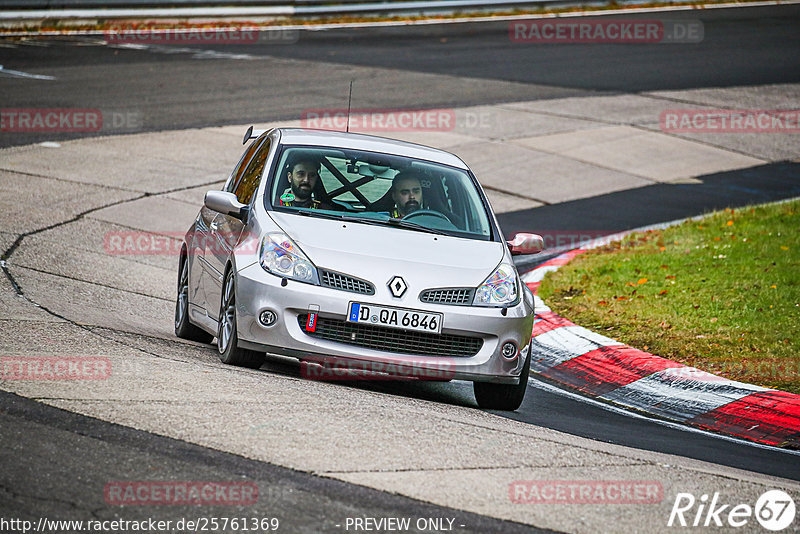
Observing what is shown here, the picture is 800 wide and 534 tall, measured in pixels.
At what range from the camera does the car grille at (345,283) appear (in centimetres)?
729

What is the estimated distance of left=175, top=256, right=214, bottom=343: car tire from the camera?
912 centimetres

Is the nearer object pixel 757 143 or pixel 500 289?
pixel 500 289

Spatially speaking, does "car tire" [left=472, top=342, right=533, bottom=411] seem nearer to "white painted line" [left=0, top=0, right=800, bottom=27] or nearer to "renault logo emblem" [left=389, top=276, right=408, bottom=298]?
"renault logo emblem" [left=389, top=276, right=408, bottom=298]

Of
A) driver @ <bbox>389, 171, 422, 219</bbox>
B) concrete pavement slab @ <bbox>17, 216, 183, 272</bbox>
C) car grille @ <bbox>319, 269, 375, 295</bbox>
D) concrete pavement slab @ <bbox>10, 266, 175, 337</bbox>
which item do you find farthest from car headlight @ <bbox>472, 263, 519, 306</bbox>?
concrete pavement slab @ <bbox>17, 216, 183, 272</bbox>

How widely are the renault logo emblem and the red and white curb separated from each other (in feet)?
7.30

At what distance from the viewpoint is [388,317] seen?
23.8 feet

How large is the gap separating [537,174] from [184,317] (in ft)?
31.3

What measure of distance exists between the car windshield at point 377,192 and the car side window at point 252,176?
194mm

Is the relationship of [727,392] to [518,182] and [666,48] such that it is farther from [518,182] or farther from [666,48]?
[666,48]

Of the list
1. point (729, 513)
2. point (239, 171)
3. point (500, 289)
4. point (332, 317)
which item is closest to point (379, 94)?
point (239, 171)

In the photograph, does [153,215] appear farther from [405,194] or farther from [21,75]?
[21,75]

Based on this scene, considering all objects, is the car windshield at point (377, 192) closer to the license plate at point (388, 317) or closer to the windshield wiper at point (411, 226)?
the windshield wiper at point (411, 226)

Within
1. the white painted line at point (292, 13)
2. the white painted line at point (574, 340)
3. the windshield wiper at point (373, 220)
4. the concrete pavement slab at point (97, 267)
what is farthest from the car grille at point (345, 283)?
the white painted line at point (292, 13)

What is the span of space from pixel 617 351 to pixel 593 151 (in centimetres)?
1029
